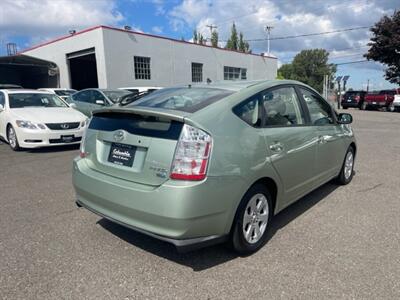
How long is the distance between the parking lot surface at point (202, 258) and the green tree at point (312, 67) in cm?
8237

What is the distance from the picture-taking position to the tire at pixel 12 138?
321 inches

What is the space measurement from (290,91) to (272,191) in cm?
126

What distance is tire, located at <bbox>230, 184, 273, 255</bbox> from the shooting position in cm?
298

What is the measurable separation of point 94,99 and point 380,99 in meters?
22.8

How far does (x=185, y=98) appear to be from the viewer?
3.35 metres

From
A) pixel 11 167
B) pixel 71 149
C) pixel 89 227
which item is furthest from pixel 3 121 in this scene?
pixel 89 227

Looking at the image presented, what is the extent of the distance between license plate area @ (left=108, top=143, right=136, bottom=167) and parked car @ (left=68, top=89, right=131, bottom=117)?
835 cm

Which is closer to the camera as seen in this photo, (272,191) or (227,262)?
(227,262)

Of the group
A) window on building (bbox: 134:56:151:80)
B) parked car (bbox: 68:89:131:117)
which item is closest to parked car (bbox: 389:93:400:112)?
window on building (bbox: 134:56:151:80)

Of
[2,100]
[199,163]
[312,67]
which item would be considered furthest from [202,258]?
[312,67]

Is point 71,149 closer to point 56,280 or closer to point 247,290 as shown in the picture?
point 56,280

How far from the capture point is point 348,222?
12.7 feet

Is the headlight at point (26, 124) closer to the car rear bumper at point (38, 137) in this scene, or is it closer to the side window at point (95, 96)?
the car rear bumper at point (38, 137)

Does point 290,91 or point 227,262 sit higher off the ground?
point 290,91
